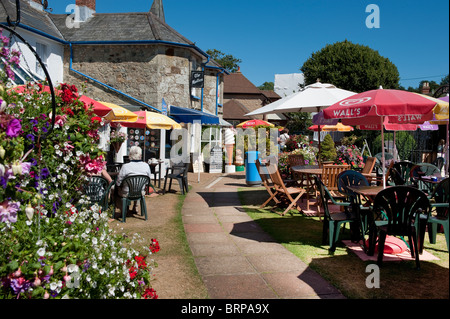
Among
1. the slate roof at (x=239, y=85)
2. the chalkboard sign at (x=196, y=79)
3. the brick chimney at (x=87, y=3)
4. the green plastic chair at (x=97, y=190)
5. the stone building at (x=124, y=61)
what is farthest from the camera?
the slate roof at (x=239, y=85)

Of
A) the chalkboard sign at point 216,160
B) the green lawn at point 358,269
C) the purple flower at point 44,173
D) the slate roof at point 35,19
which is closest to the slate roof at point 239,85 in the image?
the chalkboard sign at point 216,160

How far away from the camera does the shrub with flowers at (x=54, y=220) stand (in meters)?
2.65

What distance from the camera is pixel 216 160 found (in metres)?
18.6

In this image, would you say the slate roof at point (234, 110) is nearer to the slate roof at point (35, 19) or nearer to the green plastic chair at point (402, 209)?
the slate roof at point (35, 19)

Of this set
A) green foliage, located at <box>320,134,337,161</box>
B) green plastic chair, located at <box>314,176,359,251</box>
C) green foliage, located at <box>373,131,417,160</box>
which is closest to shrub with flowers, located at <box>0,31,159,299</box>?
green plastic chair, located at <box>314,176,359,251</box>

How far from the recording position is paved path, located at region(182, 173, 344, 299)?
418 centimetres

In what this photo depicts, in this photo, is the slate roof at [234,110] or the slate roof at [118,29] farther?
the slate roof at [234,110]

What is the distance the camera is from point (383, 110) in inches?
209

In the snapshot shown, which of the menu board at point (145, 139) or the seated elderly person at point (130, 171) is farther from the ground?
the menu board at point (145, 139)

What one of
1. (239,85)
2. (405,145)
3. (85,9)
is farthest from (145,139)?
(239,85)

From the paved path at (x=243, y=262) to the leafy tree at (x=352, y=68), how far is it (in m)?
A: 30.6

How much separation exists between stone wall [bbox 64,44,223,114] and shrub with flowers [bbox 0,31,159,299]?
1231 cm
